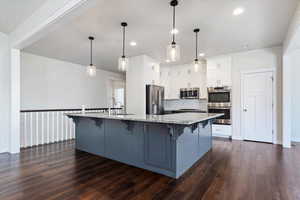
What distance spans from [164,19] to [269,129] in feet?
13.2

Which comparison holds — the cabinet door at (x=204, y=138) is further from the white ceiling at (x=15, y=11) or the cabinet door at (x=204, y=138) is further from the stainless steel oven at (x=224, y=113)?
the white ceiling at (x=15, y=11)

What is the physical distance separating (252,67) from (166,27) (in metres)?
3.04

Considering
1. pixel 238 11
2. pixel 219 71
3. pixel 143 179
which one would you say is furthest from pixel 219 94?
pixel 143 179

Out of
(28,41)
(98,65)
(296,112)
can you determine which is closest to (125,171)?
(28,41)

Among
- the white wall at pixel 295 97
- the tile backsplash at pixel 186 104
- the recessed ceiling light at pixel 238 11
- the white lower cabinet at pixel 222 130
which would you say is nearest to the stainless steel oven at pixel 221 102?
the white lower cabinet at pixel 222 130

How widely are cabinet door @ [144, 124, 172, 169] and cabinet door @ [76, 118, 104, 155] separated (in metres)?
1.22

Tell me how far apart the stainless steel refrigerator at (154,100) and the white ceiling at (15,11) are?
310cm

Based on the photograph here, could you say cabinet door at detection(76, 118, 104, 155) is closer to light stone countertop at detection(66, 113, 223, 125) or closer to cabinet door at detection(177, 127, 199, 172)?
light stone countertop at detection(66, 113, 223, 125)

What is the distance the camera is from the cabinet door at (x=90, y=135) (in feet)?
→ 10.7

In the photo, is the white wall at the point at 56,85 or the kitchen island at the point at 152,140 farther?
the white wall at the point at 56,85

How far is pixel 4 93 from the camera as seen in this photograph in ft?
11.0

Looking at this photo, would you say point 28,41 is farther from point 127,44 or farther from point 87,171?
point 87,171

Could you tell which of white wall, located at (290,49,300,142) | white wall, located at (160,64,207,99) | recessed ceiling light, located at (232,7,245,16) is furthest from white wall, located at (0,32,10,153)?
white wall, located at (290,49,300,142)

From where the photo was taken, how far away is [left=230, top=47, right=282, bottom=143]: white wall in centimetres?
404
